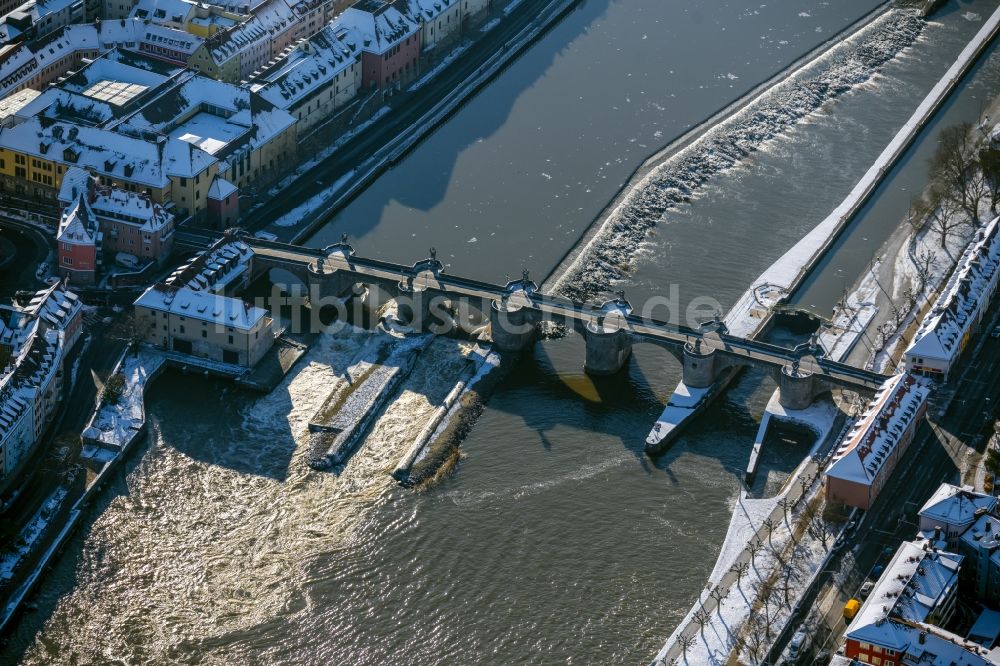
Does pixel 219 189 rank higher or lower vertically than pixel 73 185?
higher

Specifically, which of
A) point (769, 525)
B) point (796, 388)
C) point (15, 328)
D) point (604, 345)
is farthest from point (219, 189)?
point (769, 525)

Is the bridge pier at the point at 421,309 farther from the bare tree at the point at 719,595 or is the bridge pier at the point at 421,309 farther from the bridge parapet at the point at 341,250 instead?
the bare tree at the point at 719,595

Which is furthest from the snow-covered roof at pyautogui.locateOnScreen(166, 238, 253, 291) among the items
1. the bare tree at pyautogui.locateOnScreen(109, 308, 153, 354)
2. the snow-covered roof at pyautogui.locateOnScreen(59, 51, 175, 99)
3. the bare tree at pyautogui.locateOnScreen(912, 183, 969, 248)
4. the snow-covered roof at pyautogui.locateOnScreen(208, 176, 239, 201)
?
the bare tree at pyautogui.locateOnScreen(912, 183, 969, 248)

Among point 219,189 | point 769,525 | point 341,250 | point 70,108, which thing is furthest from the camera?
point 70,108

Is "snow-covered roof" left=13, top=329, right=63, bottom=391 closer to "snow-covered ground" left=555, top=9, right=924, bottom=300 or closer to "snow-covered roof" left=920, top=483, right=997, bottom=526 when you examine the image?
"snow-covered ground" left=555, top=9, right=924, bottom=300

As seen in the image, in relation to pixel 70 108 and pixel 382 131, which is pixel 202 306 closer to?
pixel 70 108

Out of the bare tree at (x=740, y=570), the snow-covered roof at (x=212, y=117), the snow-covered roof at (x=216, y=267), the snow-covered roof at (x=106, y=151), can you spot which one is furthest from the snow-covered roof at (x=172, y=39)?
the bare tree at (x=740, y=570)

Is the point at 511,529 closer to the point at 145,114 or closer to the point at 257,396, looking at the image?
the point at 257,396
